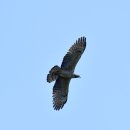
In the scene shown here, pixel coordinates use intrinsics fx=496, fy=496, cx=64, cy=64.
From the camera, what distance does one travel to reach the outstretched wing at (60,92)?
2187cm

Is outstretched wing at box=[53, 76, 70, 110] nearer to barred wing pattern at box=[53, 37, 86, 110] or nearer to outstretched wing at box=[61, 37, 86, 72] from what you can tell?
barred wing pattern at box=[53, 37, 86, 110]

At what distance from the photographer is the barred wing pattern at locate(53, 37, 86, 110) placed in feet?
71.2

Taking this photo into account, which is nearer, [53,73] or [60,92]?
[53,73]

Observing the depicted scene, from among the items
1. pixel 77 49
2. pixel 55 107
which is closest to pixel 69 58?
pixel 77 49

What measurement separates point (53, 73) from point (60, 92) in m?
1.35

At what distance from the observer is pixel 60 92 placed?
72.3 ft

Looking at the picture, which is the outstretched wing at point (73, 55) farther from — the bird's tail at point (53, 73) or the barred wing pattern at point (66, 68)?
the bird's tail at point (53, 73)

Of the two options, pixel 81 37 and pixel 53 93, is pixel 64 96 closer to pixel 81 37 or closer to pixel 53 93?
pixel 53 93

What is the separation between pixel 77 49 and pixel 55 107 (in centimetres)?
277

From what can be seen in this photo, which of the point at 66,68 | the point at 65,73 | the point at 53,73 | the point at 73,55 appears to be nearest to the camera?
the point at 53,73

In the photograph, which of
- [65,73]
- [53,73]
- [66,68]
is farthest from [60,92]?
[53,73]

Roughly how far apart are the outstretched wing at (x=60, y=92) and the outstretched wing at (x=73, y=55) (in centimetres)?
64

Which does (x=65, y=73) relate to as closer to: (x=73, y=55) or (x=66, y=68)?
(x=66, y=68)

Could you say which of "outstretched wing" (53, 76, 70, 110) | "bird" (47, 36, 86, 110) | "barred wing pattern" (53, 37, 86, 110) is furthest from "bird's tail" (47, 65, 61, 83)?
"outstretched wing" (53, 76, 70, 110)
